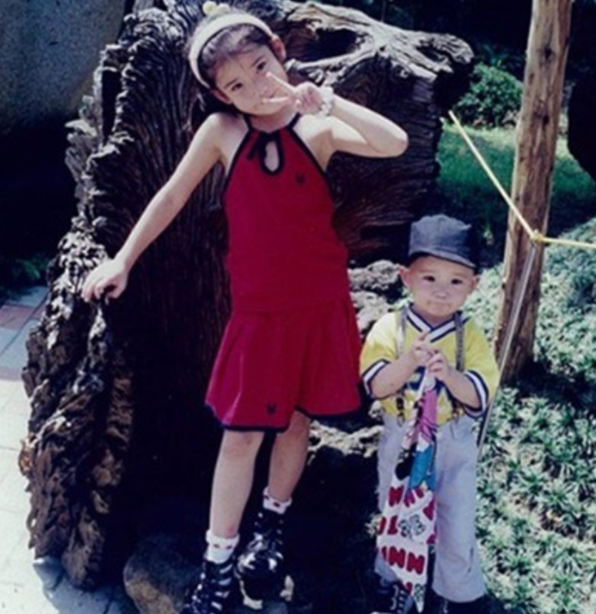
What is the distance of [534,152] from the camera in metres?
3.97

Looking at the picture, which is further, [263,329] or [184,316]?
[184,316]

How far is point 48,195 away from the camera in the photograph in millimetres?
6355

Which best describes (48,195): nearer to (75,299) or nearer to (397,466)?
(75,299)

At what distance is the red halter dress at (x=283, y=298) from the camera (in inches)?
112

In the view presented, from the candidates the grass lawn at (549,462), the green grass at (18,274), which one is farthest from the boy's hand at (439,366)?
the green grass at (18,274)

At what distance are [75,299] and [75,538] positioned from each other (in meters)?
0.81

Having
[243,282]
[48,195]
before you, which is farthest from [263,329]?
[48,195]

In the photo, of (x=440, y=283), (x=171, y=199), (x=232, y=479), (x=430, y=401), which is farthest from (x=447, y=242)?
(x=232, y=479)

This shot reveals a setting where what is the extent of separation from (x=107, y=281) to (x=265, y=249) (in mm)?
457

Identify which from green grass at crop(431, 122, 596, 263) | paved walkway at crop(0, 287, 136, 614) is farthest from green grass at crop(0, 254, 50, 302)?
green grass at crop(431, 122, 596, 263)

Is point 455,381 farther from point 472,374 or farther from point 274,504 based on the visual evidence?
point 274,504

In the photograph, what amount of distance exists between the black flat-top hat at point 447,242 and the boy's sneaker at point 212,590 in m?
1.06

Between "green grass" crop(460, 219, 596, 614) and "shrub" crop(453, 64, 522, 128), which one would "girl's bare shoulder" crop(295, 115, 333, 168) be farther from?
"shrub" crop(453, 64, 522, 128)

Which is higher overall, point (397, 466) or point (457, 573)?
point (397, 466)
